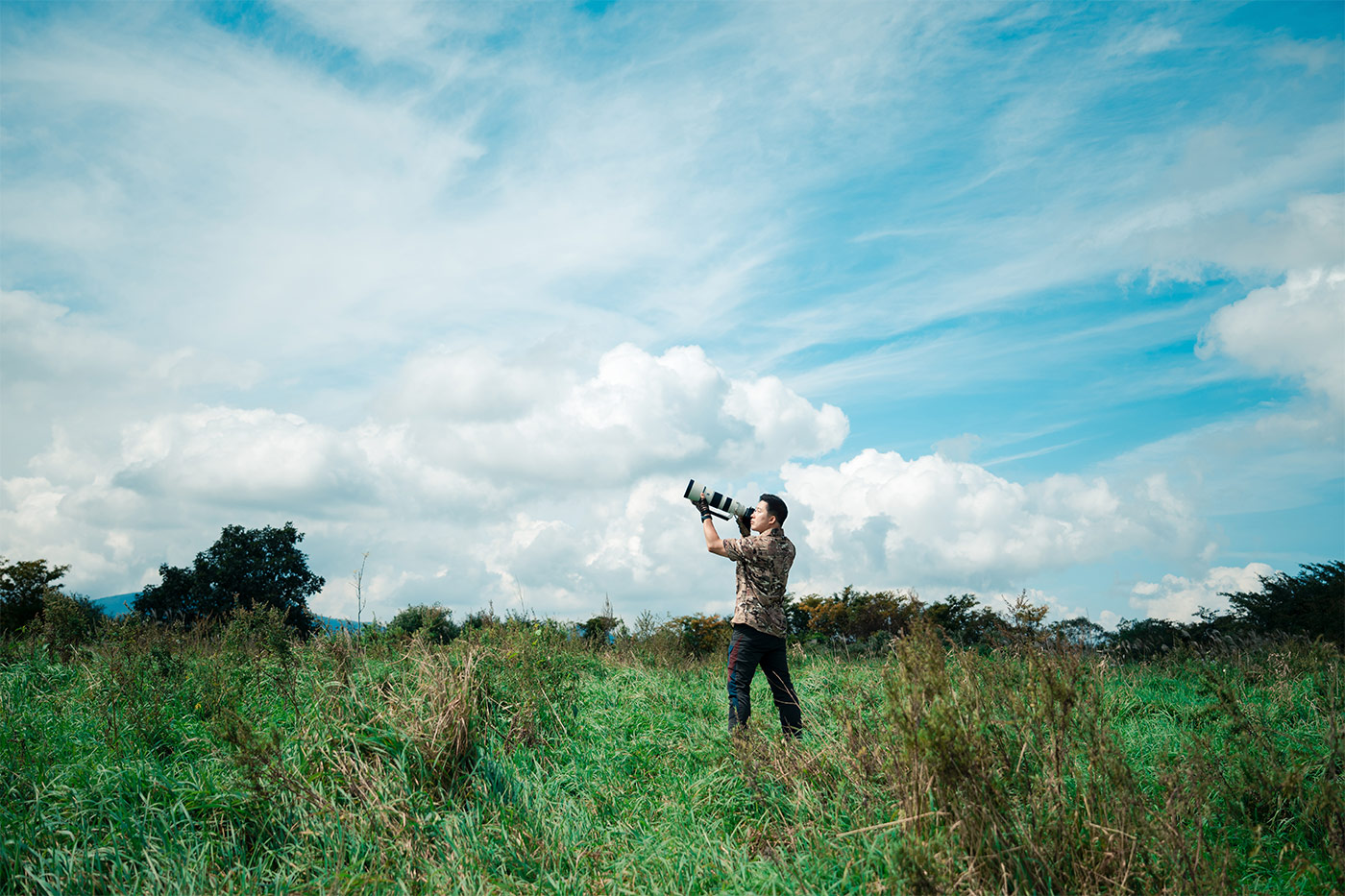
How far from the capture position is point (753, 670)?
18.4 ft

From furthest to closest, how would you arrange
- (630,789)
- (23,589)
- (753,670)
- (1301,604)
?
1. (23,589)
2. (1301,604)
3. (753,670)
4. (630,789)

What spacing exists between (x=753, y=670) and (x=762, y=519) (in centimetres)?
118

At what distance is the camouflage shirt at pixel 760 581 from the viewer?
18.6ft

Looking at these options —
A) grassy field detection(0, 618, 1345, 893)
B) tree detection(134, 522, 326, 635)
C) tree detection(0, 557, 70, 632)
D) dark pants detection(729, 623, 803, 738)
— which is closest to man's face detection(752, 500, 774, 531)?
dark pants detection(729, 623, 803, 738)

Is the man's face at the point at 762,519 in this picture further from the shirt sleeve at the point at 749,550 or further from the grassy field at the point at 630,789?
the grassy field at the point at 630,789

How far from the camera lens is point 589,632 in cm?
1335

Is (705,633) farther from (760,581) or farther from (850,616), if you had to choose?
(760,581)

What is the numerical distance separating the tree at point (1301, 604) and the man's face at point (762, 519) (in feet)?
39.2

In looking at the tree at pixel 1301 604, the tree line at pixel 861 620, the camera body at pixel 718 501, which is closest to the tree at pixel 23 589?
the tree line at pixel 861 620

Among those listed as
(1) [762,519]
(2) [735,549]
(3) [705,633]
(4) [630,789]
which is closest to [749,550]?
(2) [735,549]

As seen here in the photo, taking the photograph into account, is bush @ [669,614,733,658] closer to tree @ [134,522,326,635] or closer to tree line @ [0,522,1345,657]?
tree line @ [0,522,1345,657]

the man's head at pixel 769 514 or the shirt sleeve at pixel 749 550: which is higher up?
the man's head at pixel 769 514

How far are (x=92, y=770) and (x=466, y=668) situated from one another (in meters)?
2.23

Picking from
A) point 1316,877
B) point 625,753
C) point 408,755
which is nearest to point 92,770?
point 408,755
